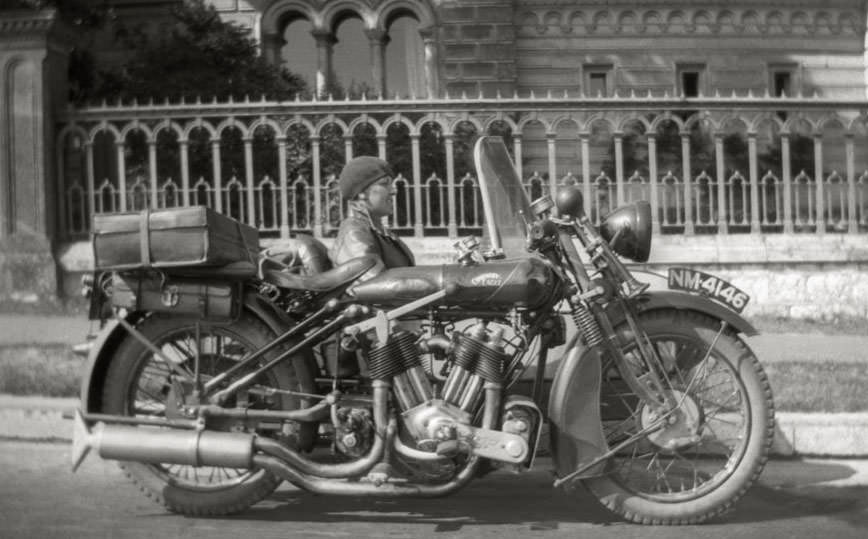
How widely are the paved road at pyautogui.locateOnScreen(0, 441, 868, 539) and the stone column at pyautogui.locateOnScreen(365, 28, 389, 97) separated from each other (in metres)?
13.2

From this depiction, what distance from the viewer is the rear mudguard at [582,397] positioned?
440 centimetres

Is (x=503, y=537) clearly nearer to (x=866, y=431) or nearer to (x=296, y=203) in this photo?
(x=866, y=431)

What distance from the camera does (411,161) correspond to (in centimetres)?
1080

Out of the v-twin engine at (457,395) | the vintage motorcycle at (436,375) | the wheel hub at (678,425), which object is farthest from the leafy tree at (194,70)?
the wheel hub at (678,425)

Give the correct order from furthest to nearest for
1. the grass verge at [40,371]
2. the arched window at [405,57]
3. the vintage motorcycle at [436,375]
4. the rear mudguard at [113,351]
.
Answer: the arched window at [405,57] < the grass verge at [40,371] < the rear mudguard at [113,351] < the vintage motorcycle at [436,375]

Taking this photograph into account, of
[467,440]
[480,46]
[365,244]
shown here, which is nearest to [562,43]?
[480,46]

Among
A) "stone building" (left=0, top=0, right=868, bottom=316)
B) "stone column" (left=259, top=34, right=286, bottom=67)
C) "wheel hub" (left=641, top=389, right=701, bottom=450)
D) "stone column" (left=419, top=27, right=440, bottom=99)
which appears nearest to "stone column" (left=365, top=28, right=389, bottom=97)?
"stone column" (left=419, top=27, right=440, bottom=99)

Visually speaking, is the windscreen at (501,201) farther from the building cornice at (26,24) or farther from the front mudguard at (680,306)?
the building cornice at (26,24)

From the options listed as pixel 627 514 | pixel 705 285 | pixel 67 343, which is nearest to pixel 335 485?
pixel 627 514

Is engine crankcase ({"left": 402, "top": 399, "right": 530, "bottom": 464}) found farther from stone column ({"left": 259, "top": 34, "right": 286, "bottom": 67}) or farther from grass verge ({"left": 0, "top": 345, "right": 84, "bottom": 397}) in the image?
stone column ({"left": 259, "top": 34, "right": 286, "bottom": 67})

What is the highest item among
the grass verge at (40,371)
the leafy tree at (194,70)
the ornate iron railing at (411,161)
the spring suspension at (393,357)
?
the leafy tree at (194,70)

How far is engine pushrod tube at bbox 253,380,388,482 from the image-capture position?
4.32m

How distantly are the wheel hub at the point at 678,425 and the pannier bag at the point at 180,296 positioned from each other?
1.70 metres

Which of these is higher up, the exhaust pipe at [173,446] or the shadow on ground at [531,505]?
the exhaust pipe at [173,446]
